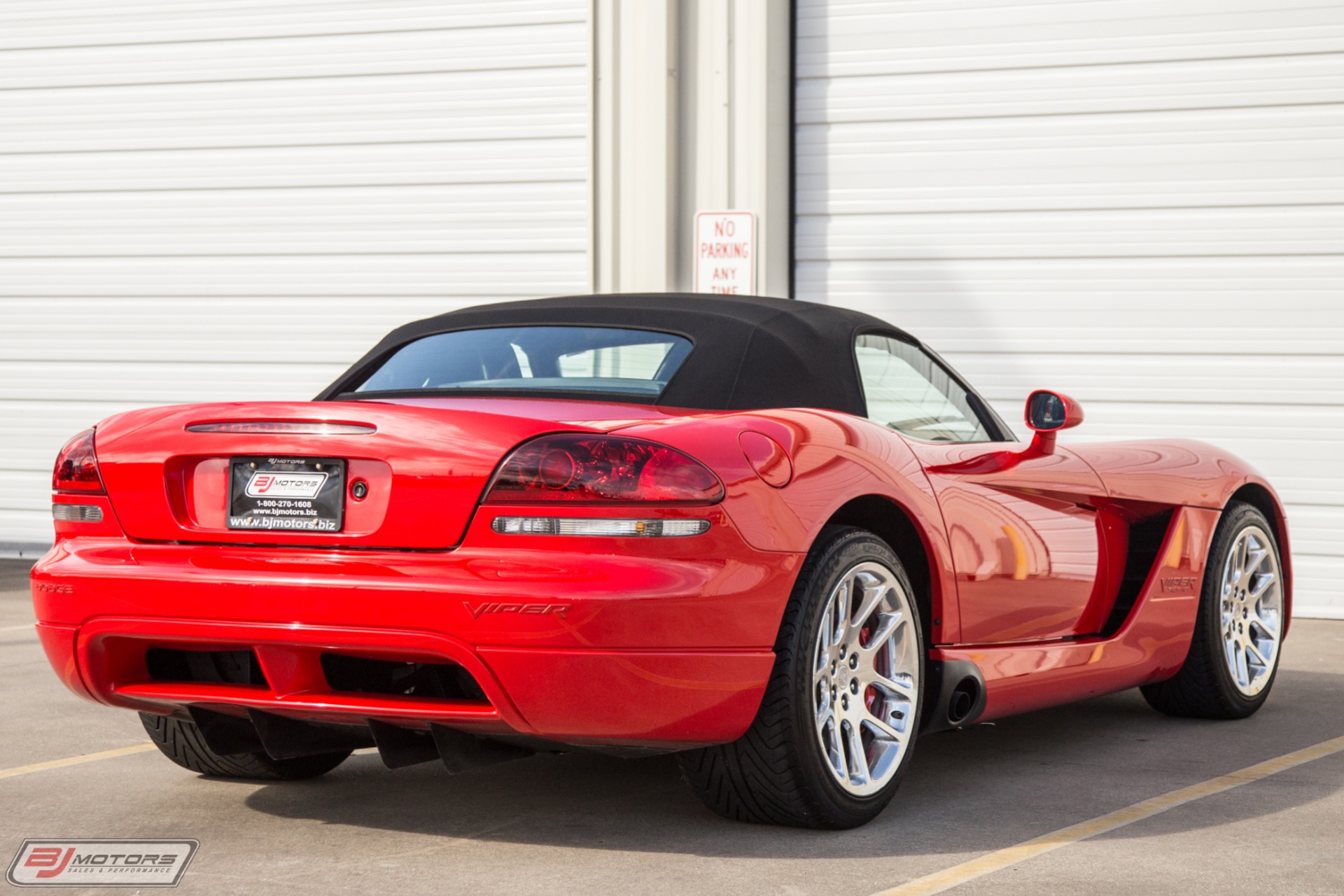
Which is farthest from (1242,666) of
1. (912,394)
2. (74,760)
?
(74,760)

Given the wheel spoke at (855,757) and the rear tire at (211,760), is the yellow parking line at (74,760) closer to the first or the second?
the rear tire at (211,760)

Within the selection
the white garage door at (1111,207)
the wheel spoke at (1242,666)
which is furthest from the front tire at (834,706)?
the white garage door at (1111,207)

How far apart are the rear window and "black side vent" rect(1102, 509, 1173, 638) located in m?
1.68

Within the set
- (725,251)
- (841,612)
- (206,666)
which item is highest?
(725,251)

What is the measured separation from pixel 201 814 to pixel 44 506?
27.4 feet

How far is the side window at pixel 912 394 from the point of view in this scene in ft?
14.1

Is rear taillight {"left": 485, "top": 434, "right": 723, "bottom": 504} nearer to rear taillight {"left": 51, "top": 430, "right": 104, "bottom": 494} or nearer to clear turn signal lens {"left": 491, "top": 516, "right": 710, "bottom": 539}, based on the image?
clear turn signal lens {"left": 491, "top": 516, "right": 710, "bottom": 539}

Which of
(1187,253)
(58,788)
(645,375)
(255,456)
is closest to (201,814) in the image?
(58,788)

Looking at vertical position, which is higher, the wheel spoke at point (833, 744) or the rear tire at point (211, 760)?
the wheel spoke at point (833, 744)

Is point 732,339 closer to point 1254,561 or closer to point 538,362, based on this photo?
point 538,362

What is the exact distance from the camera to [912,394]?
4477 mm

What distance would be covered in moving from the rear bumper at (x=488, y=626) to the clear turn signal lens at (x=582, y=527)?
44mm

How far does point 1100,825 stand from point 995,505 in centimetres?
87

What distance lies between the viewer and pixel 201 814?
389 cm
